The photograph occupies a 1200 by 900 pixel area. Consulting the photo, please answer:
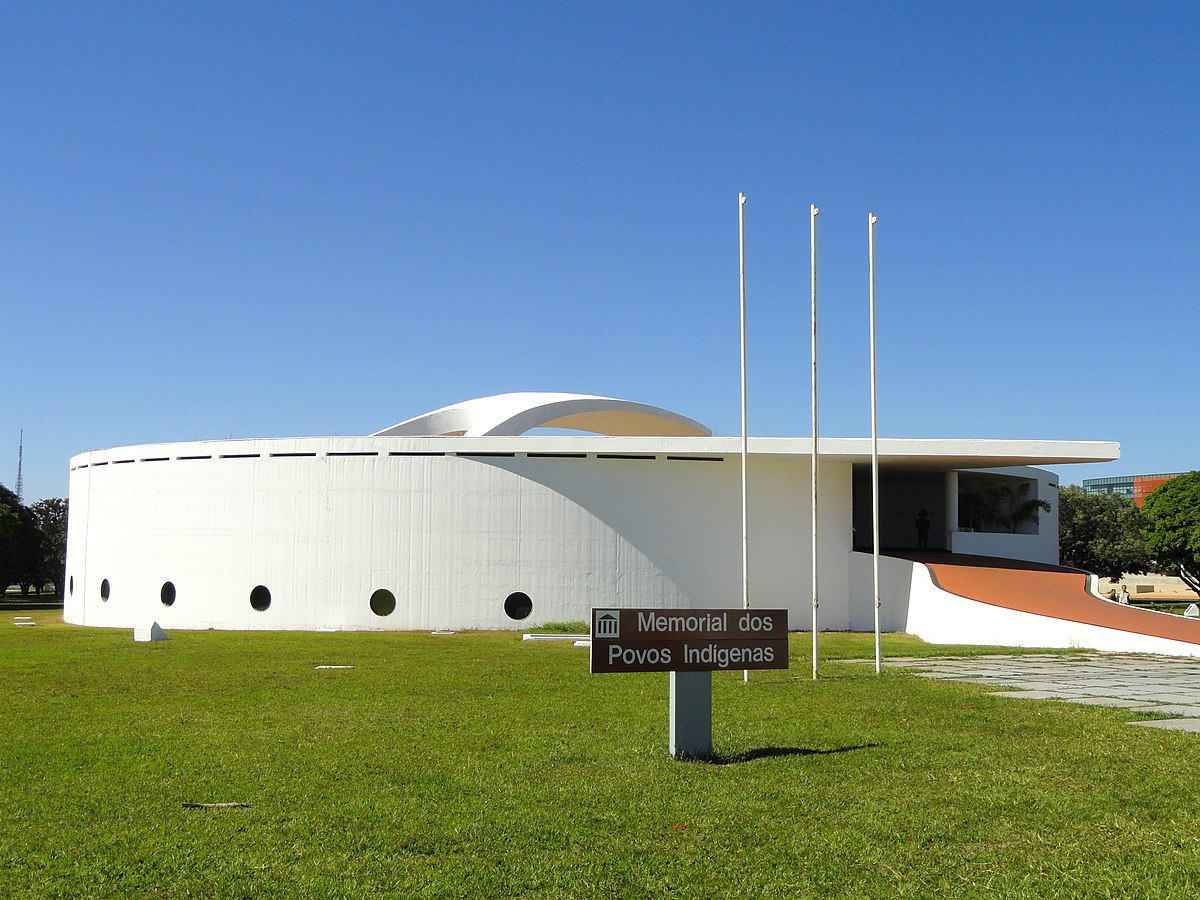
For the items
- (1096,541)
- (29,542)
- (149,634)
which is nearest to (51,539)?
(29,542)

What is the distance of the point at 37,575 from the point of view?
208ft

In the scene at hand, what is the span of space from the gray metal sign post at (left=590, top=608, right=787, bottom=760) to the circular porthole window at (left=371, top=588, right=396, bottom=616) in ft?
65.7

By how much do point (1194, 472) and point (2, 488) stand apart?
60957 millimetres

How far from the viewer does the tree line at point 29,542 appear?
54.0 metres

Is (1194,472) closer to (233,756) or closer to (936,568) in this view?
(936,568)

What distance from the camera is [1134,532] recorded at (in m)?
59.5

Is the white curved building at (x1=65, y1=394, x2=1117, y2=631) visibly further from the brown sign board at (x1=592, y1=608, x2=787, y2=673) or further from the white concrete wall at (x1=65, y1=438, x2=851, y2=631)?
the brown sign board at (x1=592, y1=608, x2=787, y2=673)

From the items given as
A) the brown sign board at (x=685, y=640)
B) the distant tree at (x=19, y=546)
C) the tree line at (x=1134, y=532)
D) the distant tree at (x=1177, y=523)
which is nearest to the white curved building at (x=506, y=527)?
the brown sign board at (x=685, y=640)

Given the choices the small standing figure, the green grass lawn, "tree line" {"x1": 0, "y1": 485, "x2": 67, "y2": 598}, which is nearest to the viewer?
the green grass lawn

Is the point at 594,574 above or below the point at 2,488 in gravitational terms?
below

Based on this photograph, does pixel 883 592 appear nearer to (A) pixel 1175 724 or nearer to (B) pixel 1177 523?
(A) pixel 1175 724

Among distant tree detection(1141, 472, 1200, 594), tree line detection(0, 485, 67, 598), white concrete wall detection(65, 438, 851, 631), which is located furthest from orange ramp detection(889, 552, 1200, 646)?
tree line detection(0, 485, 67, 598)

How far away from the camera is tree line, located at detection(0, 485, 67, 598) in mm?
54031

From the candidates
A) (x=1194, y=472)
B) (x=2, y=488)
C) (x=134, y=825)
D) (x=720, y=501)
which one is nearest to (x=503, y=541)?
(x=720, y=501)
